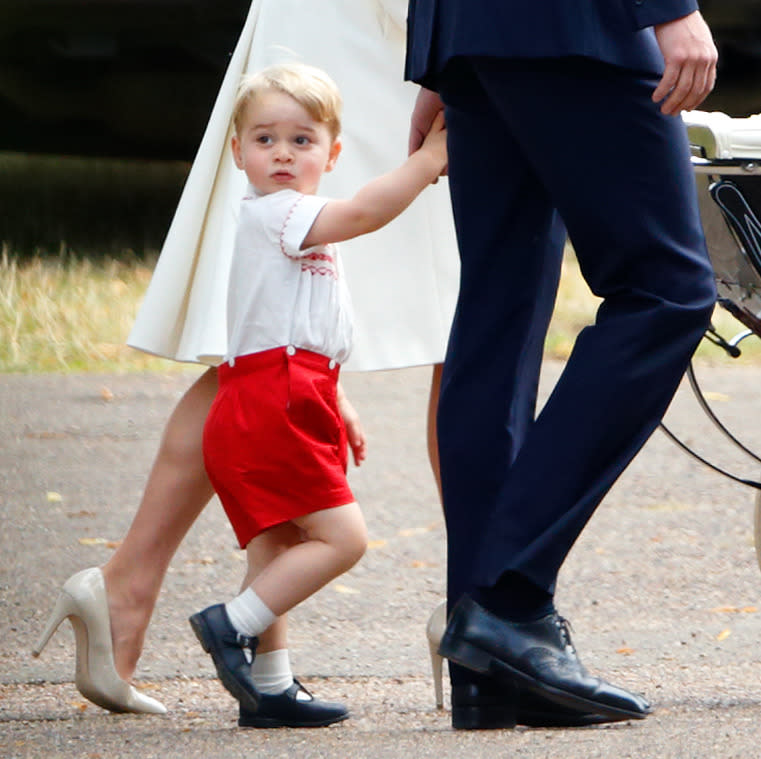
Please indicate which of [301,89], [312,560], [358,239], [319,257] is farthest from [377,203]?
[312,560]

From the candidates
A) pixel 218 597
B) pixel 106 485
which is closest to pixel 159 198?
pixel 106 485

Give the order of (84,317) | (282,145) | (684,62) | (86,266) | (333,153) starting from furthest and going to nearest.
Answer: (86,266)
(84,317)
(333,153)
(282,145)
(684,62)

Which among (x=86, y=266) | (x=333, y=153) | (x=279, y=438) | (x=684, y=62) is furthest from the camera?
(x=86, y=266)

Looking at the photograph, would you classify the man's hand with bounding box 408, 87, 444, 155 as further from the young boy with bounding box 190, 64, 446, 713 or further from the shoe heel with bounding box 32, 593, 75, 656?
the shoe heel with bounding box 32, 593, 75, 656

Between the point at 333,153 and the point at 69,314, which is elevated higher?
the point at 333,153

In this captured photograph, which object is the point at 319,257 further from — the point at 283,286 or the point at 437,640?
the point at 437,640

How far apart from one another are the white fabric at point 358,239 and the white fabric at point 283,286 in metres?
0.24

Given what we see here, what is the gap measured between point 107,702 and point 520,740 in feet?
2.73

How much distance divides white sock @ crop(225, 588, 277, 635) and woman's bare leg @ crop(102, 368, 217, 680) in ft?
1.02

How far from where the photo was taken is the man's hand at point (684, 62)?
2.25 meters

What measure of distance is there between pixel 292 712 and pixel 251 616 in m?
0.18

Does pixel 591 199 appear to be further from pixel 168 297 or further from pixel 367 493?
pixel 367 493

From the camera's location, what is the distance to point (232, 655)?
2.67 metres

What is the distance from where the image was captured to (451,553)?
2.56 metres
